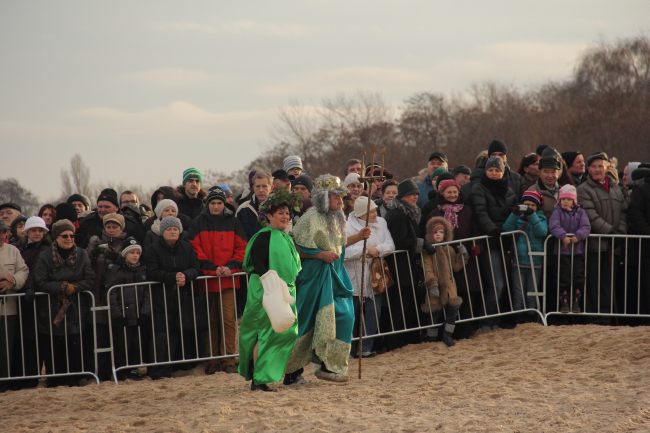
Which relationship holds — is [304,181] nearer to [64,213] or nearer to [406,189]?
[406,189]

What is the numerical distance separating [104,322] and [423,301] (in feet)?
12.0

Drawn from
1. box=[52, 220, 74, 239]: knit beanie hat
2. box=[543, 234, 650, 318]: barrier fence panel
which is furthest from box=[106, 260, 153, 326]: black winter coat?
box=[543, 234, 650, 318]: barrier fence panel

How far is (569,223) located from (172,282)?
456 cm

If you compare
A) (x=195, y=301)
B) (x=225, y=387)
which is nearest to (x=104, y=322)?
(x=195, y=301)

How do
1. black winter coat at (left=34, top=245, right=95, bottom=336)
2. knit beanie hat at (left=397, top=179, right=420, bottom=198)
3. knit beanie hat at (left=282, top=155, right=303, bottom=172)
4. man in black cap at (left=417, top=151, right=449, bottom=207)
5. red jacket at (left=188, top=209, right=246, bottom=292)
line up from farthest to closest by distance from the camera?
knit beanie hat at (left=282, top=155, right=303, bottom=172) → man in black cap at (left=417, top=151, right=449, bottom=207) → knit beanie hat at (left=397, top=179, right=420, bottom=198) → red jacket at (left=188, top=209, right=246, bottom=292) → black winter coat at (left=34, top=245, right=95, bottom=336)

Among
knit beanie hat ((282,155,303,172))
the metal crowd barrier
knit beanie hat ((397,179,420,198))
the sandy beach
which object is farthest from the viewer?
knit beanie hat ((282,155,303,172))

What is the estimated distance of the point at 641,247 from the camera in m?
12.9

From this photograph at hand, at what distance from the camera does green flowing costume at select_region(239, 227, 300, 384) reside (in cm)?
1030

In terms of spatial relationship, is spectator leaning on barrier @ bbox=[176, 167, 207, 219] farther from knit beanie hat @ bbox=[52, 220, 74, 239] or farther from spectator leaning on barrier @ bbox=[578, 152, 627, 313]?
spectator leaning on barrier @ bbox=[578, 152, 627, 313]

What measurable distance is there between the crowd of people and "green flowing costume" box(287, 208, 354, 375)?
0.80 metres

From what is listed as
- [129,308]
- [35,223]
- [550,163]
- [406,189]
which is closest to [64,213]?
[35,223]

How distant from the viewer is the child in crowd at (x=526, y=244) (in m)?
12.7

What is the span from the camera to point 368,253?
12.4 meters

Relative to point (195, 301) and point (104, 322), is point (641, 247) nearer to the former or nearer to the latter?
point (195, 301)
